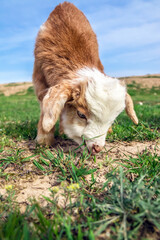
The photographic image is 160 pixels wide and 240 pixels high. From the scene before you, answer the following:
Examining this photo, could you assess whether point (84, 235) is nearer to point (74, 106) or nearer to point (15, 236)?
point (15, 236)

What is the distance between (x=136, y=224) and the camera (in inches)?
54.1

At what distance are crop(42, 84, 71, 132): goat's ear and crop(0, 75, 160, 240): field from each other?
0.40 m

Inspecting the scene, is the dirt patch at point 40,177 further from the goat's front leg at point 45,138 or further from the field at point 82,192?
the goat's front leg at point 45,138

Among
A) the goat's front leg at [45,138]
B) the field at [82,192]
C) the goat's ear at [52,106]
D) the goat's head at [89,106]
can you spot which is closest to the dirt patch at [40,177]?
the field at [82,192]

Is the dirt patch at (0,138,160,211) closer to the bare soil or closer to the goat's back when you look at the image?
the bare soil

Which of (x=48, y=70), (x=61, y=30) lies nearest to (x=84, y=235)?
(x=48, y=70)

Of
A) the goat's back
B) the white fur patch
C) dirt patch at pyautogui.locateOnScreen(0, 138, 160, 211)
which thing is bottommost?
dirt patch at pyautogui.locateOnScreen(0, 138, 160, 211)

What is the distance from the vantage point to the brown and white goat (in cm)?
270

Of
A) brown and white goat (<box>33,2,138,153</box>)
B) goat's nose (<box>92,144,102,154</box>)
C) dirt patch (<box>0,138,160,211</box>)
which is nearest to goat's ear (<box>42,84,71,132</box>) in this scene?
brown and white goat (<box>33,2,138,153</box>)

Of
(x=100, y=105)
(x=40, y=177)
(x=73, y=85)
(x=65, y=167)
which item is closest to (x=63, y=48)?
(x=73, y=85)

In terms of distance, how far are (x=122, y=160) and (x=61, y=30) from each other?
2.41 metres

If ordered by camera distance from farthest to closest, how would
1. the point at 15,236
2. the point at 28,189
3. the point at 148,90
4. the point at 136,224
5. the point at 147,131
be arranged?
the point at 148,90
the point at 147,131
the point at 28,189
the point at 136,224
the point at 15,236

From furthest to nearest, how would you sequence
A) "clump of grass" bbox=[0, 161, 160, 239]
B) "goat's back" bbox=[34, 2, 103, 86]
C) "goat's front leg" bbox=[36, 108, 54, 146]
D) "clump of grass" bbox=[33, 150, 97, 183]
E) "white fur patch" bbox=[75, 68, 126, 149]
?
"goat's back" bbox=[34, 2, 103, 86] < "goat's front leg" bbox=[36, 108, 54, 146] < "white fur patch" bbox=[75, 68, 126, 149] < "clump of grass" bbox=[33, 150, 97, 183] < "clump of grass" bbox=[0, 161, 160, 239]

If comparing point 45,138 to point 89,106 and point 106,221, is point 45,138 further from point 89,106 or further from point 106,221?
point 106,221
